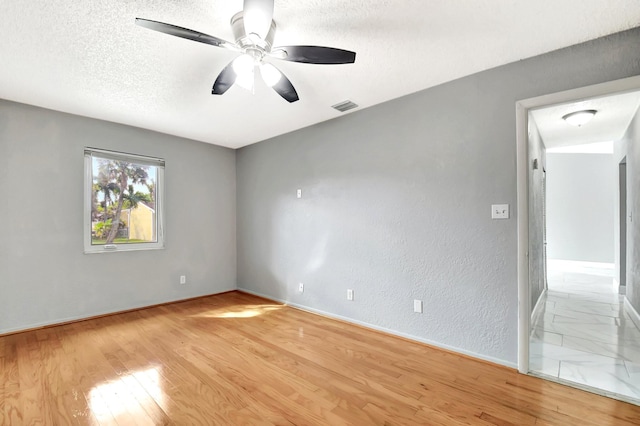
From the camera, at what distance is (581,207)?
7.20 m

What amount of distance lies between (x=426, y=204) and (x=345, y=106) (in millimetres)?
1369

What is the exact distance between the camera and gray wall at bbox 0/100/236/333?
2.88 metres

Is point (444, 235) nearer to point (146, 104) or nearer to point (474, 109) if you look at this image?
point (474, 109)

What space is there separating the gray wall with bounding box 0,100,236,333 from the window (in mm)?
85

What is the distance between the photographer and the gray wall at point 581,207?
6922mm

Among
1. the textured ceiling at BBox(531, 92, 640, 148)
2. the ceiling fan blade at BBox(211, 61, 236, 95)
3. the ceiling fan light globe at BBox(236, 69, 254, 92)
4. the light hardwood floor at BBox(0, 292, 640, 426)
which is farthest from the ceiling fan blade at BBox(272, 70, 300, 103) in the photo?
the light hardwood floor at BBox(0, 292, 640, 426)

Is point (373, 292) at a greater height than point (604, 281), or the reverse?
point (373, 292)

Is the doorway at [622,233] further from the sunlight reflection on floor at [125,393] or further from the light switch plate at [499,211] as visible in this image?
the sunlight reflection on floor at [125,393]

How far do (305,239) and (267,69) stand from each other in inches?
89.8

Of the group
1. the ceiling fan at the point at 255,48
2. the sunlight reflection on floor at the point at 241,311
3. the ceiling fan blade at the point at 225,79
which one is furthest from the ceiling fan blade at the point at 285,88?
the sunlight reflection on floor at the point at 241,311

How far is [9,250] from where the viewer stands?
2.86 m

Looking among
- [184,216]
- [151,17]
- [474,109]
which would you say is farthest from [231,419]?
[184,216]

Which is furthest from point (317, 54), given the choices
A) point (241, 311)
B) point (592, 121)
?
point (592, 121)

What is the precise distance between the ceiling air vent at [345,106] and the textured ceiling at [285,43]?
0.32 feet
